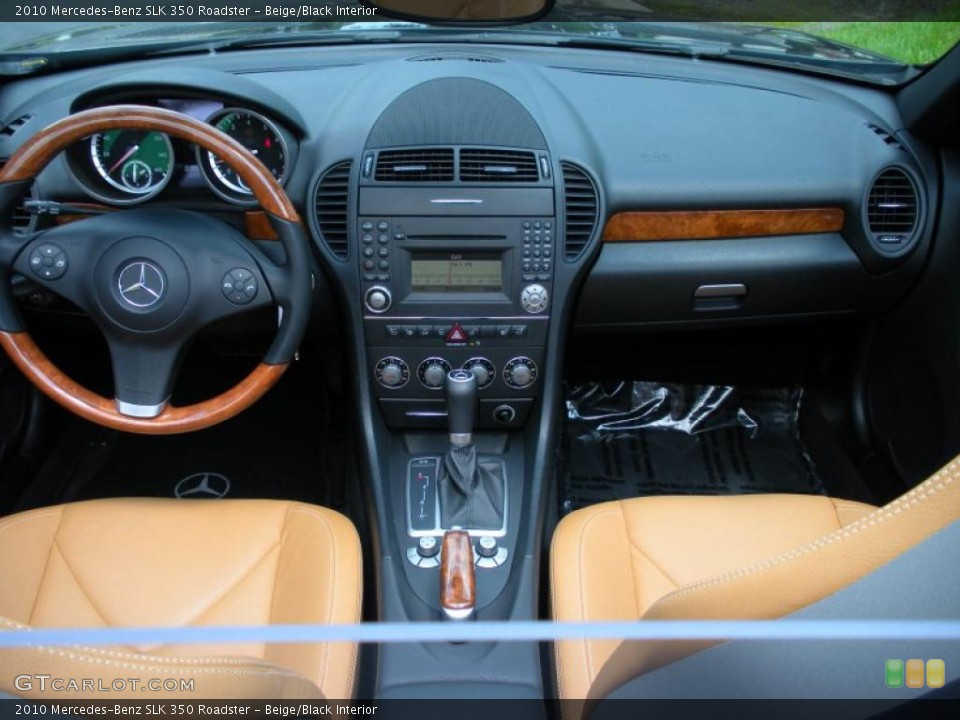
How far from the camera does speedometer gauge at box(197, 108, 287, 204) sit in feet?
5.84

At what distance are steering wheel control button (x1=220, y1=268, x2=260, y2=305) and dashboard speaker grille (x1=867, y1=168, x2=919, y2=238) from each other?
1.45 metres

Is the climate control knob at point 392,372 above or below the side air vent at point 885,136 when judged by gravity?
below

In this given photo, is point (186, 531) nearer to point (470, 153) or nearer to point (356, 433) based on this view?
point (356, 433)

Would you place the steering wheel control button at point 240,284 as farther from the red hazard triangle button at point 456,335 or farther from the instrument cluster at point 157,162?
the red hazard triangle button at point 456,335

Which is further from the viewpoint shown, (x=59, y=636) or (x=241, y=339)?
(x=241, y=339)

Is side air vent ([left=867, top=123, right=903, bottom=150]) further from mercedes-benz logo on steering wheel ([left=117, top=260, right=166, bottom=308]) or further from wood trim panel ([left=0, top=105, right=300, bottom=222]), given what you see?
mercedes-benz logo on steering wheel ([left=117, top=260, right=166, bottom=308])

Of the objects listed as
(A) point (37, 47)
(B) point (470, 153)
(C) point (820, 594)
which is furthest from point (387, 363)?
(C) point (820, 594)

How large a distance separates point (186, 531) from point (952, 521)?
1.35 metres

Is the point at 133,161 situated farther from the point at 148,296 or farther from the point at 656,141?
the point at 656,141

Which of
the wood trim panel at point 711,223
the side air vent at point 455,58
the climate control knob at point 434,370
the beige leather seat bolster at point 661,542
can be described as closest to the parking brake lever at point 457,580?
the beige leather seat bolster at point 661,542

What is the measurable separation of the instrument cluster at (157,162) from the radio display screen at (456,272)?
1.26ft

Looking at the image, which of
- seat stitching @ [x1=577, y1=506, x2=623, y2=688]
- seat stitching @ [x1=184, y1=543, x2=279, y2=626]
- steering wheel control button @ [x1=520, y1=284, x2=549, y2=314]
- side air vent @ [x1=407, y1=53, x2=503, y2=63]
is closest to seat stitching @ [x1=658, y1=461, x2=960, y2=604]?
seat stitching @ [x1=577, y1=506, x2=623, y2=688]

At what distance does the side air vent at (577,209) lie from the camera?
1863 mm

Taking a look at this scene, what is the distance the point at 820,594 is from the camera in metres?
0.74
